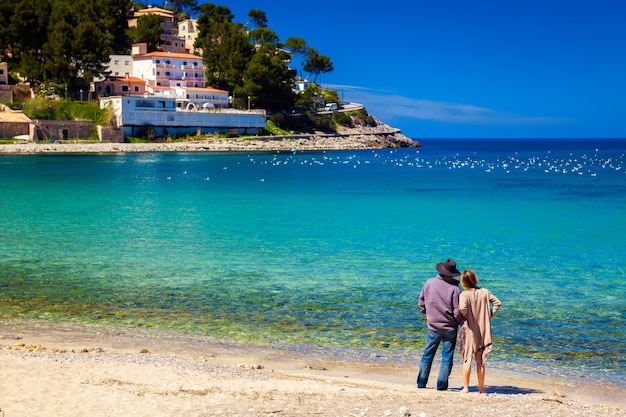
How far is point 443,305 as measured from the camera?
853cm

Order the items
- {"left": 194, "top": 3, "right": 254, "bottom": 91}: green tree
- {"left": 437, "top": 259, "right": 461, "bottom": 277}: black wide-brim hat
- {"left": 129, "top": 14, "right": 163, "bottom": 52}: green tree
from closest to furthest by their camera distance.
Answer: {"left": 437, "top": 259, "right": 461, "bottom": 277}: black wide-brim hat, {"left": 194, "top": 3, "right": 254, "bottom": 91}: green tree, {"left": 129, "top": 14, "right": 163, "bottom": 52}: green tree

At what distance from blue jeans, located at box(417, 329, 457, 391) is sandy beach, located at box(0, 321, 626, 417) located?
6.6 inches

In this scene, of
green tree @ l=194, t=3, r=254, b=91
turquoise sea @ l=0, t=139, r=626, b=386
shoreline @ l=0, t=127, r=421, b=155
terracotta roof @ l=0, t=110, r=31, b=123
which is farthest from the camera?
green tree @ l=194, t=3, r=254, b=91

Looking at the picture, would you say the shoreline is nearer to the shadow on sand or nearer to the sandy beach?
the sandy beach

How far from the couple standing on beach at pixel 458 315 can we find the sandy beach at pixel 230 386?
1.68 feet

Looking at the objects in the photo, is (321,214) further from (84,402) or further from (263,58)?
(263,58)

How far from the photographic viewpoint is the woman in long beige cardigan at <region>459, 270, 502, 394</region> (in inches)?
327

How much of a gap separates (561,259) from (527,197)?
74.3 ft

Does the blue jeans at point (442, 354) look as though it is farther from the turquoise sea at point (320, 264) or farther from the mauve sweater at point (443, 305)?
the turquoise sea at point (320, 264)

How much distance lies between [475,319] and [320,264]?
10956 mm

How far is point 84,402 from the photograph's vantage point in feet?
26.0

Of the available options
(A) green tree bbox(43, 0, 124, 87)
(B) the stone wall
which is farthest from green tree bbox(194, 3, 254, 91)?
(B) the stone wall

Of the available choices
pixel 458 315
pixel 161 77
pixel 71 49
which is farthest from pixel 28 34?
pixel 458 315

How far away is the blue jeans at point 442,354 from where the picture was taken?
8656 millimetres
